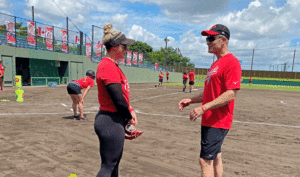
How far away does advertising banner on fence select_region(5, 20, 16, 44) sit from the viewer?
19.5 metres

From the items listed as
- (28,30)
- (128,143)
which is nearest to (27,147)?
(128,143)

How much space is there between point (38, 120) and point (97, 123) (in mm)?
5569

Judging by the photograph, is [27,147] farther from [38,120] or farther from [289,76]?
[289,76]

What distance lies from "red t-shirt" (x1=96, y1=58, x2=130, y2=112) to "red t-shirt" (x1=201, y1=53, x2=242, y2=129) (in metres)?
1.05

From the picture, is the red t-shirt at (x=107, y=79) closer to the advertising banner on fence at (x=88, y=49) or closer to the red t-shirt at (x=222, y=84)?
the red t-shirt at (x=222, y=84)

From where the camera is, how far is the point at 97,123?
2.36m

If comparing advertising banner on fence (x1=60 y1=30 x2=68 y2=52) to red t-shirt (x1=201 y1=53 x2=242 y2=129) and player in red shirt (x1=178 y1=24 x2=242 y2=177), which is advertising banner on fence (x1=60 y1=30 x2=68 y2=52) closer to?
player in red shirt (x1=178 y1=24 x2=242 y2=177)

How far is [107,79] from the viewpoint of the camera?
7.12 feet

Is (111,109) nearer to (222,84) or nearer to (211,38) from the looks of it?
(222,84)

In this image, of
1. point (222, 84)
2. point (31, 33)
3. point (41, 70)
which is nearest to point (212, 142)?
point (222, 84)

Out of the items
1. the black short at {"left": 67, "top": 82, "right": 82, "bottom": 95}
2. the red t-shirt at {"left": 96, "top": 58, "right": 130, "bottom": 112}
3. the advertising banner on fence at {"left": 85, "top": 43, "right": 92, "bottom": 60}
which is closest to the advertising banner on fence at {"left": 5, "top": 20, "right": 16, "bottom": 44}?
the advertising banner on fence at {"left": 85, "top": 43, "right": 92, "bottom": 60}

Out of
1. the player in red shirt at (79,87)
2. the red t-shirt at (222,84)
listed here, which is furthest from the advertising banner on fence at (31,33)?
the red t-shirt at (222,84)

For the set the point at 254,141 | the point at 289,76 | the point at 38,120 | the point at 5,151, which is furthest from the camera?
the point at 289,76

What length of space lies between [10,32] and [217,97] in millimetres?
22961
